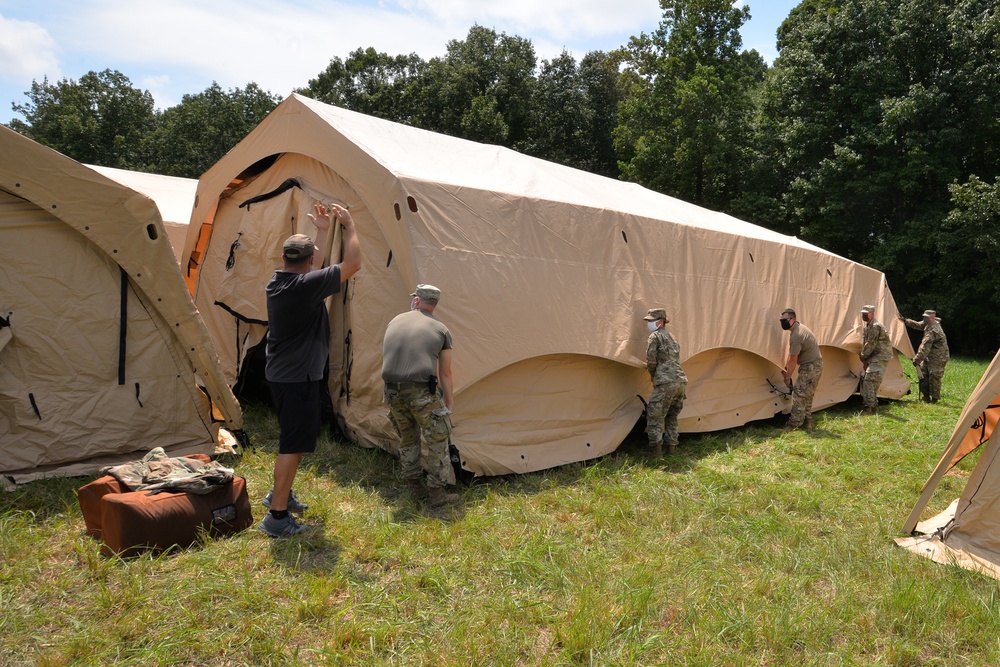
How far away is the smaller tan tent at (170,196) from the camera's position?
31.8 ft

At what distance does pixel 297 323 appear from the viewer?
3.99 meters

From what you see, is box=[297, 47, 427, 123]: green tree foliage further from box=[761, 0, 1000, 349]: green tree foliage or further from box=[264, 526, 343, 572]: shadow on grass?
box=[264, 526, 343, 572]: shadow on grass

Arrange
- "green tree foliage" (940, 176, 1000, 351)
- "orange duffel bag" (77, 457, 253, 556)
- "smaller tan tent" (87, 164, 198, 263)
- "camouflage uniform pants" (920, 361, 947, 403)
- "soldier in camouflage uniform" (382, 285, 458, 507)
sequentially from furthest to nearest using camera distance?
"green tree foliage" (940, 176, 1000, 351) → "camouflage uniform pants" (920, 361, 947, 403) → "smaller tan tent" (87, 164, 198, 263) → "soldier in camouflage uniform" (382, 285, 458, 507) → "orange duffel bag" (77, 457, 253, 556)

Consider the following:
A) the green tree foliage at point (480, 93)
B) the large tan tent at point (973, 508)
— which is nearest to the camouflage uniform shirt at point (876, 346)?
the large tan tent at point (973, 508)

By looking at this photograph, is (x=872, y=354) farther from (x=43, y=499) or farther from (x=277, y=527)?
(x=43, y=499)

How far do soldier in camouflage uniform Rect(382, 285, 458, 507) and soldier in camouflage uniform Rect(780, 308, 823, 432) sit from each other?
17.7ft

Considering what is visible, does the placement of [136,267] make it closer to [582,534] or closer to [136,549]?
[136,549]

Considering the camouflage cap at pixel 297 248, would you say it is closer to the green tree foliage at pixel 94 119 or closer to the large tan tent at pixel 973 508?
the large tan tent at pixel 973 508

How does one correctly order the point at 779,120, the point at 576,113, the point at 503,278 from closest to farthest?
the point at 503,278
the point at 779,120
the point at 576,113

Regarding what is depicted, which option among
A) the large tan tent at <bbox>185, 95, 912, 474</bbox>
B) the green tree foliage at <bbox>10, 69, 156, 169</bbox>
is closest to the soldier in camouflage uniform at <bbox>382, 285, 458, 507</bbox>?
the large tan tent at <bbox>185, 95, 912, 474</bbox>

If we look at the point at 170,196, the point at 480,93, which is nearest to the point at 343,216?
the point at 170,196

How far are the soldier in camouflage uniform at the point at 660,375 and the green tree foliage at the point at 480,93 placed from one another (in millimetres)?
25606

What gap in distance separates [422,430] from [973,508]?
3867 mm

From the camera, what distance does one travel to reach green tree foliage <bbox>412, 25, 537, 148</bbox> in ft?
99.4
